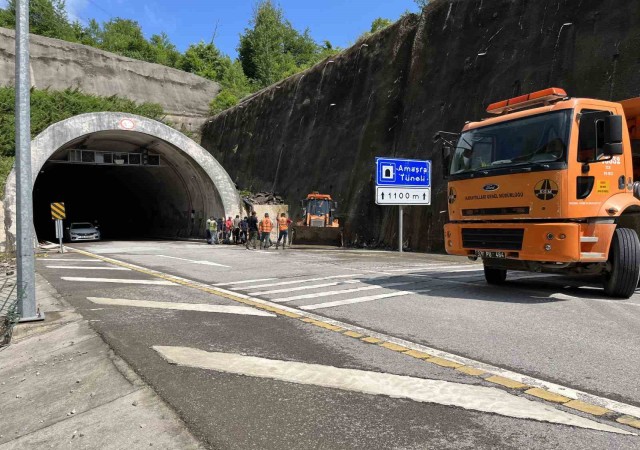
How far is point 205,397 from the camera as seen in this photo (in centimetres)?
406

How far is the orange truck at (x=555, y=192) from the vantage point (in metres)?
7.48

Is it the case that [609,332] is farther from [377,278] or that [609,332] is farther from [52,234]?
[52,234]

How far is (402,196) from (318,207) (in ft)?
22.6

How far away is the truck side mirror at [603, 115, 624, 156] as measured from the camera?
23.8ft

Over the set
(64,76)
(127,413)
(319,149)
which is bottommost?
(127,413)

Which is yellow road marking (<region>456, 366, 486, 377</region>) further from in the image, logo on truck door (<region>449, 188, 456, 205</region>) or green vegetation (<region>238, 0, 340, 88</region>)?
green vegetation (<region>238, 0, 340, 88</region>)

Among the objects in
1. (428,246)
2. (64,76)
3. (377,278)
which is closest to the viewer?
(377,278)

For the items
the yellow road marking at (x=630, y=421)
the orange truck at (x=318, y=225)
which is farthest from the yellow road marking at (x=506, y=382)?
the orange truck at (x=318, y=225)

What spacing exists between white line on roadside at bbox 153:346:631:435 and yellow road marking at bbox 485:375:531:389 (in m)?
0.17

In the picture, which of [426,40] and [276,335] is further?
[426,40]

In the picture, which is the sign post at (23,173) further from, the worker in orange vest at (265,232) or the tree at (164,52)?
the tree at (164,52)

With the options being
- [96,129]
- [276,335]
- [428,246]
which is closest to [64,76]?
[96,129]

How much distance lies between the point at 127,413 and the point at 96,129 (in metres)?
25.7

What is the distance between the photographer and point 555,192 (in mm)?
7523
